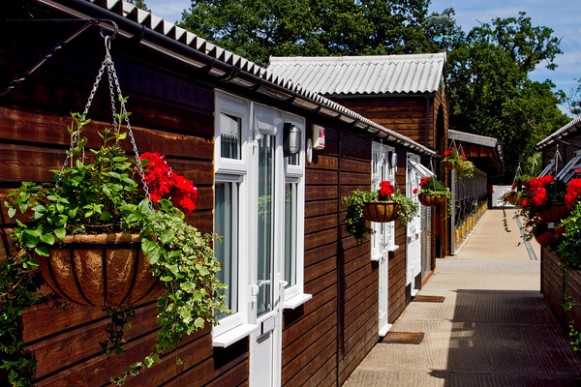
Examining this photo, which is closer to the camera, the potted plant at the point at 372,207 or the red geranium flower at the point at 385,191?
the potted plant at the point at 372,207

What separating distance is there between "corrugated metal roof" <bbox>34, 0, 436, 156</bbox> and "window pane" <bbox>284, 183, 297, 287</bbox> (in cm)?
75

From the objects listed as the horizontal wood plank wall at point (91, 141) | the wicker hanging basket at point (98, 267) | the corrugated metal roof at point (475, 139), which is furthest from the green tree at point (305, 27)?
the wicker hanging basket at point (98, 267)

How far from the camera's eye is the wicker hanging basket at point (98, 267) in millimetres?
2633

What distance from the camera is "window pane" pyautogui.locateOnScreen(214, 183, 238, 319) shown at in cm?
529

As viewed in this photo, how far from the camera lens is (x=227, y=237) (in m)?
5.45

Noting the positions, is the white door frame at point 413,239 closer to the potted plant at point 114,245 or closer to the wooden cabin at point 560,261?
the wooden cabin at point 560,261

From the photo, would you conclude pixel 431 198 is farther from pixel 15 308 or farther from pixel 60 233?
pixel 60 233

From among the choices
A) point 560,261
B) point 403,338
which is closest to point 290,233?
point 560,261

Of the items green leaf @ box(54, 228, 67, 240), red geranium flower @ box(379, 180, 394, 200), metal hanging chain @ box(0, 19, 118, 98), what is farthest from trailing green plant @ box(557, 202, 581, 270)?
green leaf @ box(54, 228, 67, 240)

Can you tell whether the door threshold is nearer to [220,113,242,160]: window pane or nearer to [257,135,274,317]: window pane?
[257,135,274,317]: window pane

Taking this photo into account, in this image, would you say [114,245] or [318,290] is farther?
[318,290]

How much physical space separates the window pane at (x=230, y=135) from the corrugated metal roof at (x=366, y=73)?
14104 mm

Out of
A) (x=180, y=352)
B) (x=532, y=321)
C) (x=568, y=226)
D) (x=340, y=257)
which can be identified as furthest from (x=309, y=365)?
(x=532, y=321)

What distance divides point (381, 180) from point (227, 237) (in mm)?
6827
